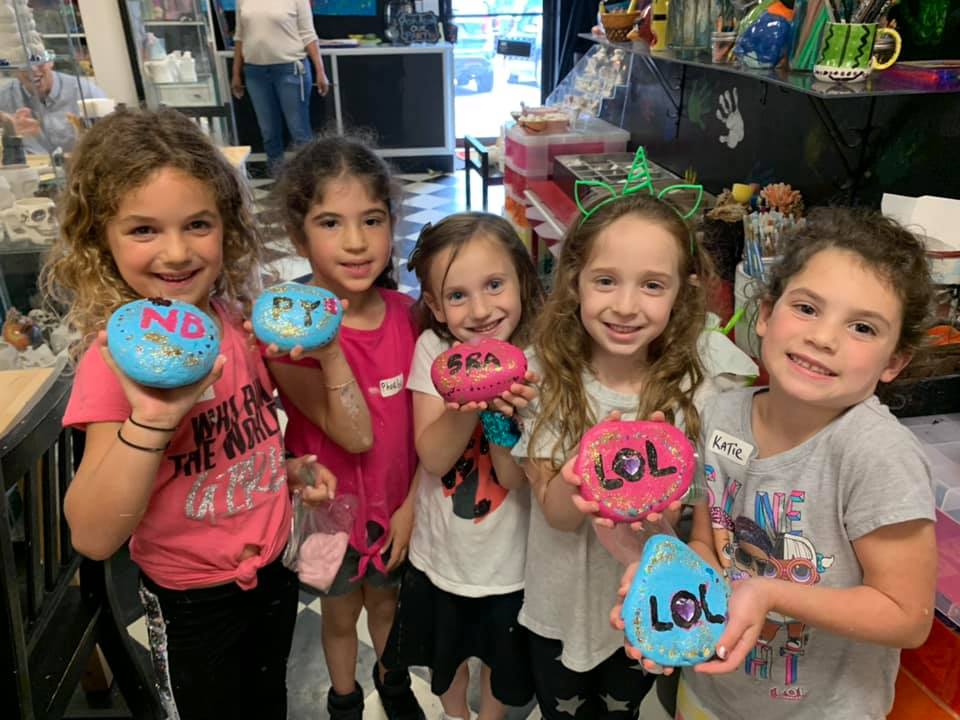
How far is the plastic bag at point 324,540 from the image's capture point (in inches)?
58.1

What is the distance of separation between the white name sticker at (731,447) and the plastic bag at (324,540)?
30.4 inches

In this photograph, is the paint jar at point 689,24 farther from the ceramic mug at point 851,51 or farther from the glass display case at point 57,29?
the glass display case at point 57,29

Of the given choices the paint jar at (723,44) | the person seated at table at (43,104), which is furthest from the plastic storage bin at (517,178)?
the person seated at table at (43,104)

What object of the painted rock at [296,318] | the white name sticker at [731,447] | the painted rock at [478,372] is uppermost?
the painted rock at [296,318]

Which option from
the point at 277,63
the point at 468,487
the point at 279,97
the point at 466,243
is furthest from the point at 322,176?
the point at 279,97

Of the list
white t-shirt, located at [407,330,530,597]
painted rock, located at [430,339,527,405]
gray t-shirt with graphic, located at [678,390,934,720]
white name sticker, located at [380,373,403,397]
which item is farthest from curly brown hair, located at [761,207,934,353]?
white name sticker, located at [380,373,403,397]

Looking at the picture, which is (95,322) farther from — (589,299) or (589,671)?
(589,671)

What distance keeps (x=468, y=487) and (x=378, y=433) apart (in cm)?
22

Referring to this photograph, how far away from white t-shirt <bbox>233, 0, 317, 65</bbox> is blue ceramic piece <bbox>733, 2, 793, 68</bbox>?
499 cm

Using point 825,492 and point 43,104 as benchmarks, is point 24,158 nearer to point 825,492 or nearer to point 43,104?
point 43,104

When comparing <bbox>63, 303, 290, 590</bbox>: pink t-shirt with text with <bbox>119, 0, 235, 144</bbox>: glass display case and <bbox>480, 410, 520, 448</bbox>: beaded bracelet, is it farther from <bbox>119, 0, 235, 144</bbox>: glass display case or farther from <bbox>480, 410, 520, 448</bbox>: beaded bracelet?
<bbox>119, 0, 235, 144</bbox>: glass display case

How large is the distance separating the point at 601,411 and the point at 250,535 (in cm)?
68

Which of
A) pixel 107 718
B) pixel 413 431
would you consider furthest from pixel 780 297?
pixel 107 718

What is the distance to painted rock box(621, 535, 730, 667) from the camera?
0.94 meters
